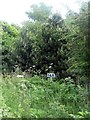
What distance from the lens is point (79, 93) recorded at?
260 centimetres

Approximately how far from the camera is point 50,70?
13.9 feet

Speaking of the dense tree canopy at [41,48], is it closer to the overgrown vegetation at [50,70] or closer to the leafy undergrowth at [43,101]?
the overgrown vegetation at [50,70]

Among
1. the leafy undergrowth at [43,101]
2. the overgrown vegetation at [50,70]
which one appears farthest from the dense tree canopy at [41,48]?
the leafy undergrowth at [43,101]

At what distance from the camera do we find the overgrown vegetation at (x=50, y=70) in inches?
82.1

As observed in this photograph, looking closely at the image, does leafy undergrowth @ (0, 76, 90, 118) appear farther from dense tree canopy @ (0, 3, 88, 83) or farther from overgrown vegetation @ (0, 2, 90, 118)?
dense tree canopy @ (0, 3, 88, 83)

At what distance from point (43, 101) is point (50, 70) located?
5.95 ft

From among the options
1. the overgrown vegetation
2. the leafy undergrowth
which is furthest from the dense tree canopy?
the leafy undergrowth

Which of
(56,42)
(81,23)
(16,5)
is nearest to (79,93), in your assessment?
(81,23)

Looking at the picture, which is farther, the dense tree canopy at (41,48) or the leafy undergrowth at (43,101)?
the dense tree canopy at (41,48)

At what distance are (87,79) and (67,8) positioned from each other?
2.10 feet

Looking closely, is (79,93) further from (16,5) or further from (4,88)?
(16,5)

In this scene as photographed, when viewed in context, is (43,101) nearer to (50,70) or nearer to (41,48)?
(50,70)

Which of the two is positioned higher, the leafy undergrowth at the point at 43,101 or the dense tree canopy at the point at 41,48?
the dense tree canopy at the point at 41,48

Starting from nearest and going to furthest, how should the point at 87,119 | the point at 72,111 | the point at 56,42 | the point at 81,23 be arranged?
the point at 87,119 < the point at 72,111 < the point at 81,23 < the point at 56,42
